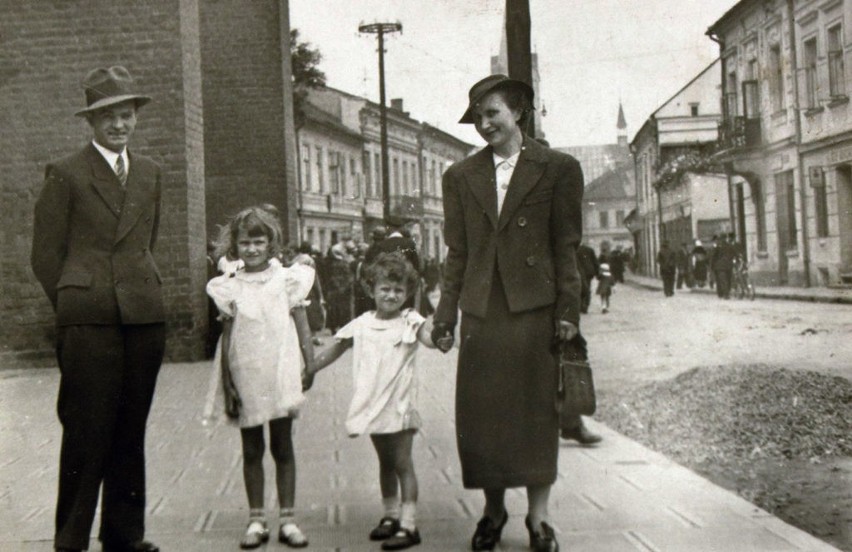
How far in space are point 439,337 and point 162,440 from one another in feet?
11.8

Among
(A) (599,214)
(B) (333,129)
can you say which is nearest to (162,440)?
(B) (333,129)

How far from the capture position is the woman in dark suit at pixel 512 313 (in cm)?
436

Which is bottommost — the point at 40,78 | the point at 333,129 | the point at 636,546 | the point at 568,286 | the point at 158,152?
the point at 636,546

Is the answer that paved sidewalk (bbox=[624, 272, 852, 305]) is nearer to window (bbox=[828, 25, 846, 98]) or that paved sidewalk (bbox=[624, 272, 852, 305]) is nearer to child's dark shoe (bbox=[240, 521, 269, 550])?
window (bbox=[828, 25, 846, 98])

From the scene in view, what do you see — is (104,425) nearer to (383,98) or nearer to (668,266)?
(383,98)

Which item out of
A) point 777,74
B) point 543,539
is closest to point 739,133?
point 777,74

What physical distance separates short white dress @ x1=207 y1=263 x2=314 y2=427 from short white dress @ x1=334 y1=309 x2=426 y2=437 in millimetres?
256

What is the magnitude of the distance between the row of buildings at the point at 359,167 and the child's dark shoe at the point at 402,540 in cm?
3093

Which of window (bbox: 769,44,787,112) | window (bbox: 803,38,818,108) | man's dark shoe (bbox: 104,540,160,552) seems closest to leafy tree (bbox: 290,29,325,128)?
window (bbox: 769,44,787,112)

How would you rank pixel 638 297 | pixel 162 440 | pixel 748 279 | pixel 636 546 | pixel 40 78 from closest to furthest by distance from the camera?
pixel 636 546 < pixel 162 440 < pixel 40 78 < pixel 748 279 < pixel 638 297

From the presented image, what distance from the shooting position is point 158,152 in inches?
533

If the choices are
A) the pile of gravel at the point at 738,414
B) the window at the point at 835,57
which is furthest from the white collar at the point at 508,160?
the window at the point at 835,57

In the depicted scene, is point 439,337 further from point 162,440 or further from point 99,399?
point 162,440

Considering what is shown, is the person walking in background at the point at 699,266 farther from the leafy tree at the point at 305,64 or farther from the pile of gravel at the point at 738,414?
the pile of gravel at the point at 738,414
